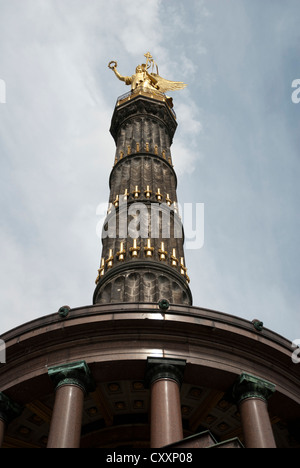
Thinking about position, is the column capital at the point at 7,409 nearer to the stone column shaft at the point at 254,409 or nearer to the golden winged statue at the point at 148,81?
the stone column shaft at the point at 254,409

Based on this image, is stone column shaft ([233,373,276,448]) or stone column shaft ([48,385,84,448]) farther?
stone column shaft ([233,373,276,448])

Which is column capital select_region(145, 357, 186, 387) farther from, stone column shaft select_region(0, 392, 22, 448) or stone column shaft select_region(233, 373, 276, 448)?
stone column shaft select_region(0, 392, 22, 448)

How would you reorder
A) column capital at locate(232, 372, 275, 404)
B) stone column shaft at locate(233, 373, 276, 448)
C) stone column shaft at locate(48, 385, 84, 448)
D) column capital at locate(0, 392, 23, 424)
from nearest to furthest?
stone column shaft at locate(48, 385, 84, 448) → stone column shaft at locate(233, 373, 276, 448) → column capital at locate(232, 372, 275, 404) → column capital at locate(0, 392, 23, 424)

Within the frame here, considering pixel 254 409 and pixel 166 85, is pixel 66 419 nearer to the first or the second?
pixel 254 409

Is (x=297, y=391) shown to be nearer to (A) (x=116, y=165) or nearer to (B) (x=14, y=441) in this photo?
(B) (x=14, y=441)

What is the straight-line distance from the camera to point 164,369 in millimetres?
20375

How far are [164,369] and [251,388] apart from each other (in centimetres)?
341

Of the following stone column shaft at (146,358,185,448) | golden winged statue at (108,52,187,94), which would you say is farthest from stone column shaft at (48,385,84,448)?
golden winged statue at (108,52,187,94)

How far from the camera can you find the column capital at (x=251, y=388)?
2052 cm

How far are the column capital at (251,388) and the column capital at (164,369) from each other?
2.25 m

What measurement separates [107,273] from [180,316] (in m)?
10.3

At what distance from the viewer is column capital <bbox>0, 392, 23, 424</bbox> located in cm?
2094

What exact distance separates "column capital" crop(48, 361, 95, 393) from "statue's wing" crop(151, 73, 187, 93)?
36532 millimetres
